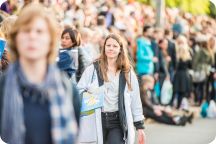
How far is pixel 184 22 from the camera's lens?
1884 centimetres

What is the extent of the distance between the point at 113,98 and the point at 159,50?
849cm

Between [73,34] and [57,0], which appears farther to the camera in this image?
[57,0]

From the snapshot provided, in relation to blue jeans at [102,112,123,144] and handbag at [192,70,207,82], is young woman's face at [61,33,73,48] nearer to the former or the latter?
blue jeans at [102,112,123,144]

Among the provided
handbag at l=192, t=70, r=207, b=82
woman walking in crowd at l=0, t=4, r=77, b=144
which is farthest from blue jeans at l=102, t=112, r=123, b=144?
handbag at l=192, t=70, r=207, b=82

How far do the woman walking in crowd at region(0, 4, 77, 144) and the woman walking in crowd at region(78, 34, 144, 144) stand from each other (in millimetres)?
2876

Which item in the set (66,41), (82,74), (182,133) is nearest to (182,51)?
(182,133)

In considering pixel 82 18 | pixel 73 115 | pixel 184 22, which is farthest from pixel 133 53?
pixel 73 115

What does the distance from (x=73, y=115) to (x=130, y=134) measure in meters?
2.96

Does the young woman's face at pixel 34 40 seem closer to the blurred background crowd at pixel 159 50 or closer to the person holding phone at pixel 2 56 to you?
the person holding phone at pixel 2 56

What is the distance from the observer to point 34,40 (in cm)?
337

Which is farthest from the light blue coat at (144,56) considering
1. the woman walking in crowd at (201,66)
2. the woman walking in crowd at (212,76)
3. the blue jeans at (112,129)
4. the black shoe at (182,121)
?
the blue jeans at (112,129)

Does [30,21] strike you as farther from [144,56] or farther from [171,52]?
[171,52]

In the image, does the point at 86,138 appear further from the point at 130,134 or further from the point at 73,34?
the point at 73,34

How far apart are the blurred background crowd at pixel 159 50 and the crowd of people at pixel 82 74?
2 centimetres
